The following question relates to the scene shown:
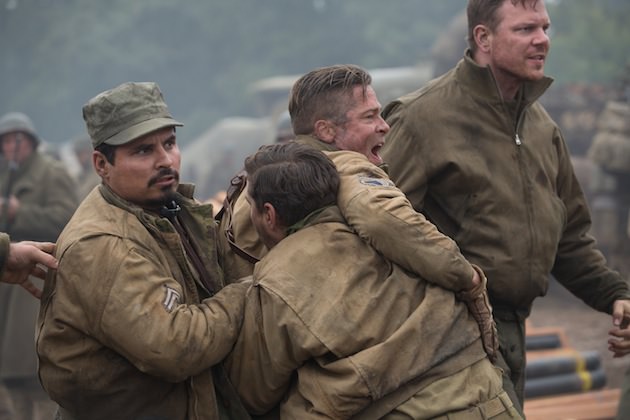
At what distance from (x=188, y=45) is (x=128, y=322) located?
51659mm

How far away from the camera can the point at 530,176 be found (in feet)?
15.9

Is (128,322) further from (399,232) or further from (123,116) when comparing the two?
(399,232)

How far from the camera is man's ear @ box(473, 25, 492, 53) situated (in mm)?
4926

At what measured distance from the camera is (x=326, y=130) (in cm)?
399

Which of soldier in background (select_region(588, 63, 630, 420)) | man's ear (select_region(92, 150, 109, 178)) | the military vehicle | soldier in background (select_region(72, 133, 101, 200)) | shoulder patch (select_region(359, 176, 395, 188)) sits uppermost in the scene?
man's ear (select_region(92, 150, 109, 178))

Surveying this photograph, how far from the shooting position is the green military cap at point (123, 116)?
3.62 metres

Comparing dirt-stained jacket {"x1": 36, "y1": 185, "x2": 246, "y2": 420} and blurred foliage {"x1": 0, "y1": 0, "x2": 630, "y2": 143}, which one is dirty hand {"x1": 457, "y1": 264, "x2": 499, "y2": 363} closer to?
dirt-stained jacket {"x1": 36, "y1": 185, "x2": 246, "y2": 420}

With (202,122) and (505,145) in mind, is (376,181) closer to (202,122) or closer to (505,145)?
(505,145)

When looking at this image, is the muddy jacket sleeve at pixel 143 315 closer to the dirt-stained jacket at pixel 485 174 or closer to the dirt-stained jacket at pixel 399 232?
the dirt-stained jacket at pixel 399 232

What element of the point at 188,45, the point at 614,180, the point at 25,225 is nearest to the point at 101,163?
the point at 25,225

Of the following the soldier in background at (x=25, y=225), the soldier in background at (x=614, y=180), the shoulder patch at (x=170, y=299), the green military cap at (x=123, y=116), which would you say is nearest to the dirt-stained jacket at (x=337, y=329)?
the shoulder patch at (x=170, y=299)

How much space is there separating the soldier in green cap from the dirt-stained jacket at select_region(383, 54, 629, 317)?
1.33 m

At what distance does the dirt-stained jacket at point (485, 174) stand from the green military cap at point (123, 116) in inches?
55.7

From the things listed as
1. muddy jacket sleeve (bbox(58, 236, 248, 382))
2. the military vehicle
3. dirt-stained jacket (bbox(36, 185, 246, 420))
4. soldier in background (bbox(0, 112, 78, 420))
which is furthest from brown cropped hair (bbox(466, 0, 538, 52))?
the military vehicle
